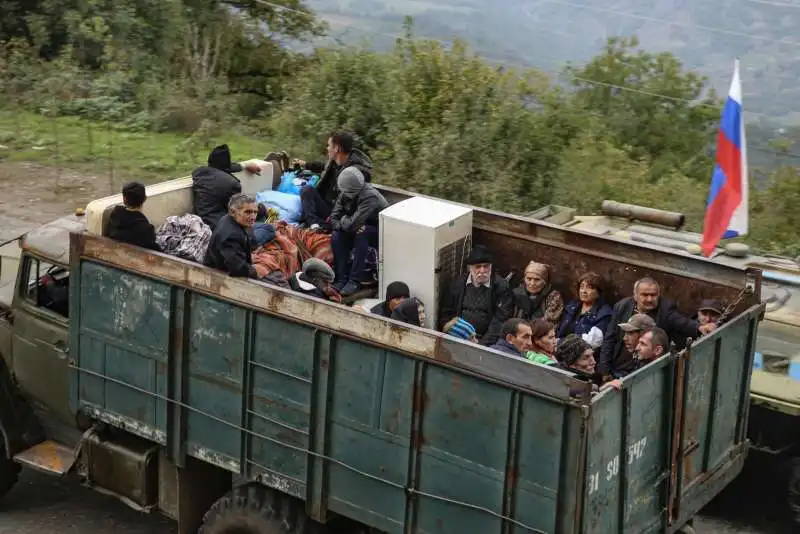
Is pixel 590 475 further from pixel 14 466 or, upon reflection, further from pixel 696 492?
pixel 14 466

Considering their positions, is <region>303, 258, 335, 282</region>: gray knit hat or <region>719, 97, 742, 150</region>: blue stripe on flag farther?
<region>719, 97, 742, 150</region>: blue stripe on flag

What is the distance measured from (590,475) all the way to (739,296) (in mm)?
2149

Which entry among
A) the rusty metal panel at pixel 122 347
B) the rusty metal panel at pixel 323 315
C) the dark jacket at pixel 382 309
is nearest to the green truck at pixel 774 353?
the dark jacket at pixel 382 309

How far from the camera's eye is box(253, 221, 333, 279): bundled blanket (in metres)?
8.09

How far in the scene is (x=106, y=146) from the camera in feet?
59.7

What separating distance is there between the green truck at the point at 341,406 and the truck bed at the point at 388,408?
0.5 inches

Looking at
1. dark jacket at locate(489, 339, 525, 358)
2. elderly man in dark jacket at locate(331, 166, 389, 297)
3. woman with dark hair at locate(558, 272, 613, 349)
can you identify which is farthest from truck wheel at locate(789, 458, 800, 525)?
elderly man in dark jacket at locate(331, 166, 389, 297)

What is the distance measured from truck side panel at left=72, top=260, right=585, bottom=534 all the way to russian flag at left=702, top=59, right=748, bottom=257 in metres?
3.25

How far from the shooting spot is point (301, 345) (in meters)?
6.45

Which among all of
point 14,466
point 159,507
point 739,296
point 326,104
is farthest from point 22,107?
point 739,296

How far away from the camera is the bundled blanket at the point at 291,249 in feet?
26.5

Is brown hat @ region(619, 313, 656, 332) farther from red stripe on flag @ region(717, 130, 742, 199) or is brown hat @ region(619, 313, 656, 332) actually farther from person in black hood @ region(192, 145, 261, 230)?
person in black hood @ region(192, 145, 261, 230)

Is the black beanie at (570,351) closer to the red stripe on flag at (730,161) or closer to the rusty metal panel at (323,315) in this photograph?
the rusty metal panel at (323,315)

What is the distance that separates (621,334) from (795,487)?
2289mm
